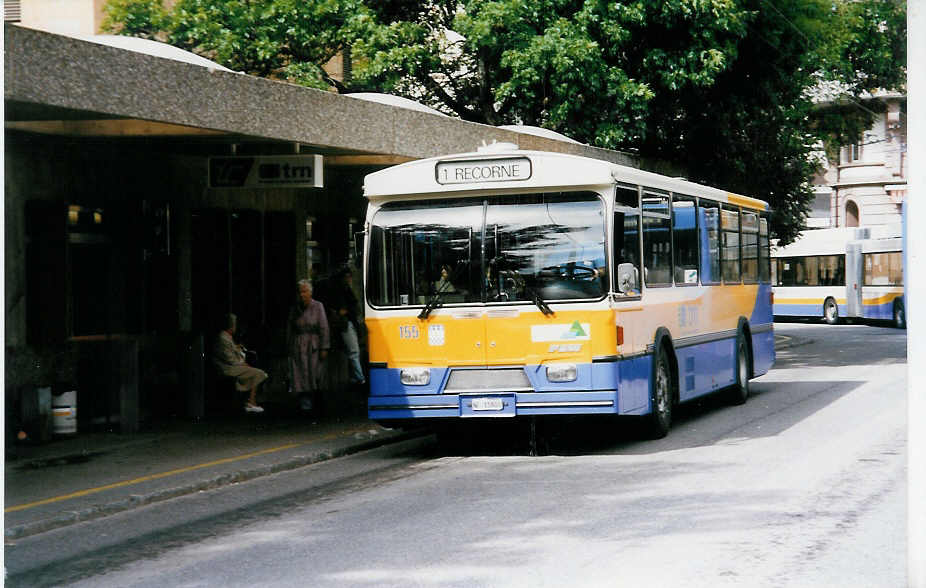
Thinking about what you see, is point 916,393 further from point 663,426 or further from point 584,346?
point 663,426

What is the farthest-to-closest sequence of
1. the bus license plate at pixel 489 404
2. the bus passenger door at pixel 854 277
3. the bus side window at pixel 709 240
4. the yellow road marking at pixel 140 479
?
1. the bus passenger door at pixel 854 277
2. the bus side window at pixel 709 240
3. the bus license plate at pixel 489 404
4. the yellow road marking at pixel 140 479

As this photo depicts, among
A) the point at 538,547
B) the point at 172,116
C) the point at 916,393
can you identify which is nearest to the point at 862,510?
the point at 538,547

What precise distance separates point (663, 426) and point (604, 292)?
2282 mm

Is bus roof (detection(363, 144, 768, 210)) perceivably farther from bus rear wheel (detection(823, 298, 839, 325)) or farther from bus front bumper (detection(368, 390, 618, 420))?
bus rear wheel (detection(823, 298, 839, 325))

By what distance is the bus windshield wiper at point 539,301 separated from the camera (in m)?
12.3

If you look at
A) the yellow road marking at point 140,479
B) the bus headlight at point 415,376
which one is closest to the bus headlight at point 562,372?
the bus headlight at point 415,376

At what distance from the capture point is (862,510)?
9.18 m

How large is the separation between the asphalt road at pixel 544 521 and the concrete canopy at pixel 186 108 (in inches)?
130

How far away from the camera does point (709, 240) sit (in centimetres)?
1627

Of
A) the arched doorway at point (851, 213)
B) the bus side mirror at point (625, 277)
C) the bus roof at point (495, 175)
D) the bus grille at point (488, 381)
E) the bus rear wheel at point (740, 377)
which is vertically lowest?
the bus rear wheel at point (740, 377)

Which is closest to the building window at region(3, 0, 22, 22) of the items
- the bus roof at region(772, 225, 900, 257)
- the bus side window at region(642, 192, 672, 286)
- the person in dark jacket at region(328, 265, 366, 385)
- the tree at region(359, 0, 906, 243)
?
the tree at region(359, 0, 906, 243)

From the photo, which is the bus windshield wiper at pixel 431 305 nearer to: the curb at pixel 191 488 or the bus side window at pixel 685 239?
the curb at pixel 191 488

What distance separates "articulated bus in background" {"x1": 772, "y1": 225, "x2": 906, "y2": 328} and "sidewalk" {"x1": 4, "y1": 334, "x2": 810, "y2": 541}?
2779 centimetres

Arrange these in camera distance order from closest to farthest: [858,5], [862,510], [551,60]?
1. [862,510]
2. [551,60]
3. [858,5]
